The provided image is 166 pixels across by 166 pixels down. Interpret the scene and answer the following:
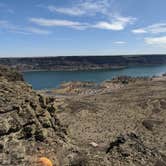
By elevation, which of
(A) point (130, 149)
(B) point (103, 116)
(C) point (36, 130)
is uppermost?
(C) point (36, 130)

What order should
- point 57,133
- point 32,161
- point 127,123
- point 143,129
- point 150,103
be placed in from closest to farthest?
point 32,161 → point 57,133 → point 143,129 → point 127,123 → point 150,103

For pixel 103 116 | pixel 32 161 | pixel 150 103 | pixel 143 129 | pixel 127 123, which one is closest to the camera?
pixel 32 161

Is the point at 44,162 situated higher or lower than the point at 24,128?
lower

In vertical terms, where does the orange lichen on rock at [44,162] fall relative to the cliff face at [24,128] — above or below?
below

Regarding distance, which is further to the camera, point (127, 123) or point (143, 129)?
point (127, 123)

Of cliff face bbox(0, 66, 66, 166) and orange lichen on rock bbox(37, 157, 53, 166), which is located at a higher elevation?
cliff face bbox(0, 66, 66, 166)

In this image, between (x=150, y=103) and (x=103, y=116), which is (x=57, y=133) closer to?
(x=103, y=116)

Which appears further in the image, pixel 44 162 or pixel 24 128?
pixel 24 128

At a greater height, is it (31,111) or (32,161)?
(31,111)

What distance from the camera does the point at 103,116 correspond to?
42.1 meters

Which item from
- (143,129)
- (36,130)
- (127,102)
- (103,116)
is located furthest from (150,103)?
(36,130)

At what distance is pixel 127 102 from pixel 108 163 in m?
36.3

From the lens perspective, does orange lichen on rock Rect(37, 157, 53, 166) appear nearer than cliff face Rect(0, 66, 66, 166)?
Yes

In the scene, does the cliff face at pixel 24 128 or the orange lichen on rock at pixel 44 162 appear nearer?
the orange lichen on rock at pixel 44 162
